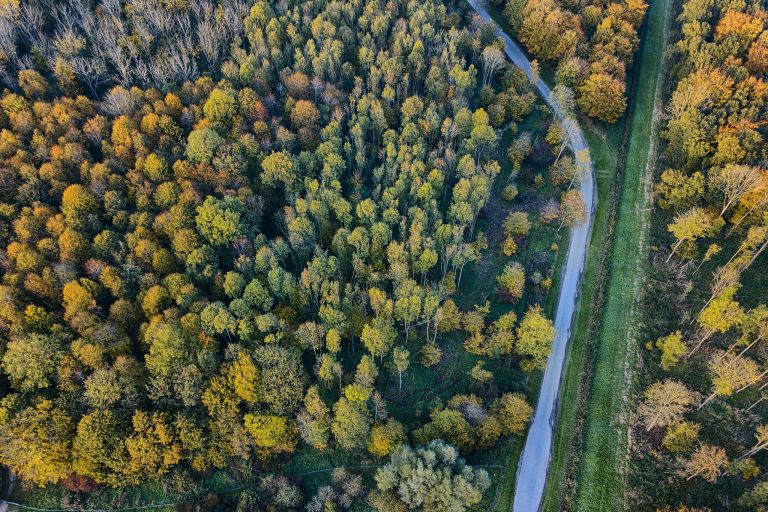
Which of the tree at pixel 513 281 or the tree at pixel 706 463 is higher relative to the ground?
the tree at pixel 513 281

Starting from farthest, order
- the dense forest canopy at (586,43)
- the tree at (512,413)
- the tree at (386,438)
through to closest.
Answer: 1. the dense forest canopy at (586,43)
2. the tree at (512,413)
3. the tree at (386,438)

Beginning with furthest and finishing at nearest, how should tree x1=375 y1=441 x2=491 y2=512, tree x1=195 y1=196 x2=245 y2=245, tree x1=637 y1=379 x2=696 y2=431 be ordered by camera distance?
tree x1=195 y1=196 x2=245 y2=245, tree x1=637 y1=379 x2=696 y2=431, tree x1=375 y1=441 x2=491 y2=512

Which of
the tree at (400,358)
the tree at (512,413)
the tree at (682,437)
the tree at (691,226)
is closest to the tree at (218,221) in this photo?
the tree at (400,358)

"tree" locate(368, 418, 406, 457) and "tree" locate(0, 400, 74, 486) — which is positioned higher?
"tree" locate(368, 418, 406, 457)

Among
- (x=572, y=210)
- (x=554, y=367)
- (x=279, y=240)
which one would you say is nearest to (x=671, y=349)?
(x=554, y=367)

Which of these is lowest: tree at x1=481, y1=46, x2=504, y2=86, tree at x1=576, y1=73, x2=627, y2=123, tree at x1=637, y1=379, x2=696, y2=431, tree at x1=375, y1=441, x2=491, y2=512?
tree at x1=375, y1=441, x2=491, y2=512

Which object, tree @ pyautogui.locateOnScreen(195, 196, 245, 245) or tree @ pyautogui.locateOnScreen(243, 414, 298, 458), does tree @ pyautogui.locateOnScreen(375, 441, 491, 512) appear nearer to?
tree @ pyautogui.locateOnScreen(243, 414, 298, 458)

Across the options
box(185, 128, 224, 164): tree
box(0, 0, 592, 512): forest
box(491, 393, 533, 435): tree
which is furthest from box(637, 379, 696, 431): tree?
box(185, 128, 224, 164): tree

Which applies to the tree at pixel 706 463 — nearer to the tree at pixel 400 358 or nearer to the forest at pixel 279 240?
the forest at pixel 279 240
